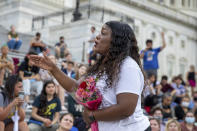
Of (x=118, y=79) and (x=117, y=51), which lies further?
(x=117, y=51)

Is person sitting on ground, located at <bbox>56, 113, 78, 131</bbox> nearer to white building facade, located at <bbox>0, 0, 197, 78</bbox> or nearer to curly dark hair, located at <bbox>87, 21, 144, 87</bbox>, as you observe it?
curly dark hair, located at <bbox>87, 21, 144, 87</bbox>

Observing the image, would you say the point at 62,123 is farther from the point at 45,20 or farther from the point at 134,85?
the point at 45,20

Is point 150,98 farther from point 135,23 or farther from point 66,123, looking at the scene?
point 135,23

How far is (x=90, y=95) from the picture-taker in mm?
2756

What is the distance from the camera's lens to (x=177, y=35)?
136 feet

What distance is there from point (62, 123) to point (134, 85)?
4360 mm

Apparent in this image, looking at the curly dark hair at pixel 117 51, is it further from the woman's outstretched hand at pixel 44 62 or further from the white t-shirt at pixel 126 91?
the woman's outstretched hand at pixel 44 62

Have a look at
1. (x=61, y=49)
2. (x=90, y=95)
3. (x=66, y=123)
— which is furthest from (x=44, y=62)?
(x=61, y=49)

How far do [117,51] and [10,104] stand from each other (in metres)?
3.40

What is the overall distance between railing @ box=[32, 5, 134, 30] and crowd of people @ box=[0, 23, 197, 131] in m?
7.01

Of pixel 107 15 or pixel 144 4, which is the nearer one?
pixel 107 15

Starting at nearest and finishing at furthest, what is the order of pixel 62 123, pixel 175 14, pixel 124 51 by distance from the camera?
pixel 124 51 → pixel 62 123 → pixel 175 14

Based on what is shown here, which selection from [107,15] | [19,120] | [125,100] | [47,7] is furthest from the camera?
[47,7]

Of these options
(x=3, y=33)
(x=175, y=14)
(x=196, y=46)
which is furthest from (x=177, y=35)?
(x=3, y=33)
